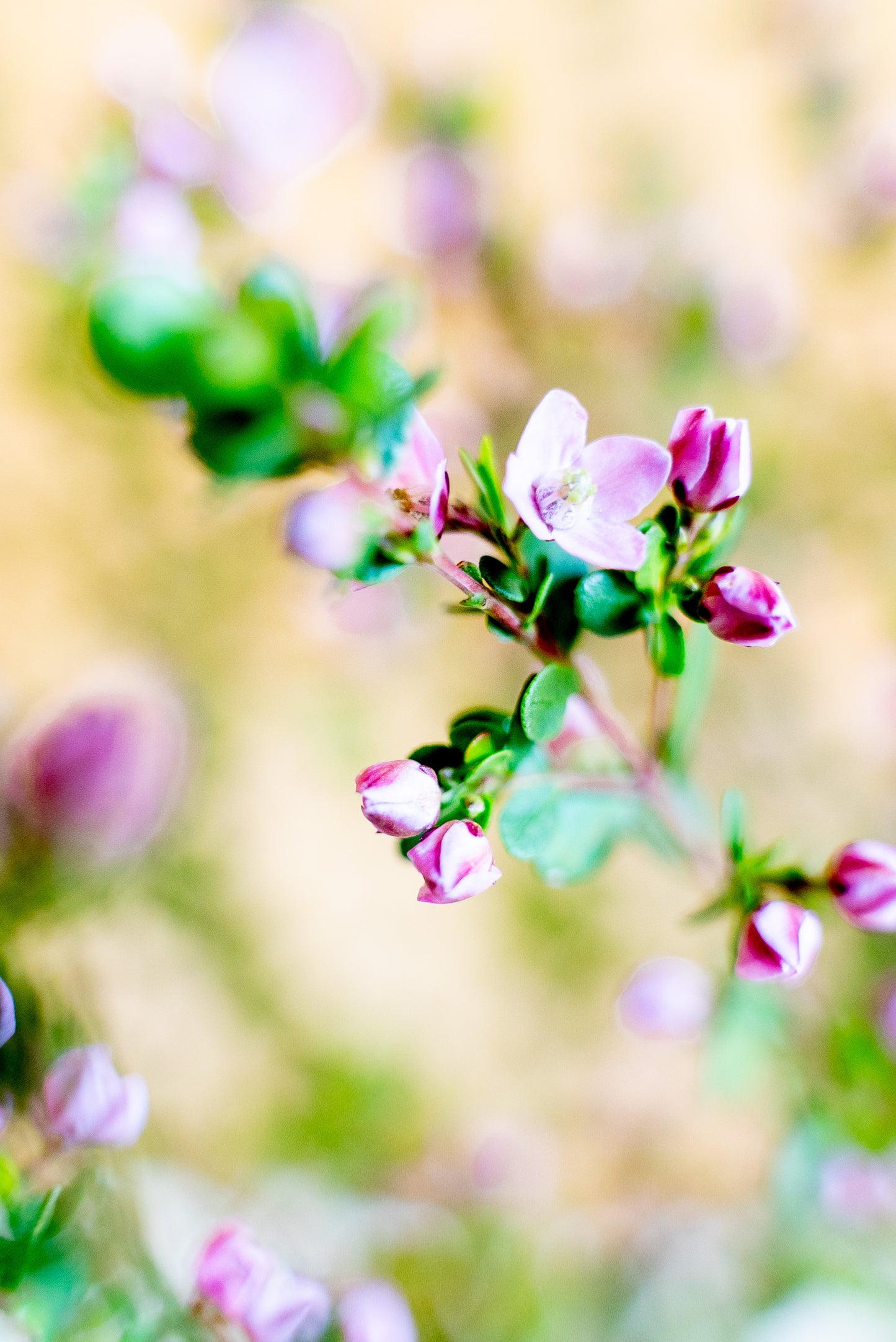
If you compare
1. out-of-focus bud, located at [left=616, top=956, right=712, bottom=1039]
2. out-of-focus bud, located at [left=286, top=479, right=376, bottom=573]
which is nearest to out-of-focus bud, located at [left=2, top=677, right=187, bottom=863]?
out-of-focus bud, located at [left=616, top=956, right=712, bottom=1039]

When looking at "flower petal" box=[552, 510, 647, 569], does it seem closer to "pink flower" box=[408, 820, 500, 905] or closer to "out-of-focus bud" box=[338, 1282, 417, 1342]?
"pink flower" box=[408, 820, 500, 905]

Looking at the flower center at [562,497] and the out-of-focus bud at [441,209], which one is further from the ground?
the out-of-focus bud at [441,209]

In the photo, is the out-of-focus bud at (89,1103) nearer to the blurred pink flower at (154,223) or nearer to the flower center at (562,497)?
the flower center at (562,497)

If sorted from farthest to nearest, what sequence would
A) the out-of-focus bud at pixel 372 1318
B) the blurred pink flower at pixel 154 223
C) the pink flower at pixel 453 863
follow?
the blurred pink flower at pixel 154 223, the out-of-focus bud at pixel 372 1318, the pink flower at pixel 453 863

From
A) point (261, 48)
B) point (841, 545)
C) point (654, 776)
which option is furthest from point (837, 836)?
point (261, 48)

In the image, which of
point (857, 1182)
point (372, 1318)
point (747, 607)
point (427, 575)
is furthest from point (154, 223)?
point (857, 1182)

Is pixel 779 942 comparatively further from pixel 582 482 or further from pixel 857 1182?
pixel 857 1182

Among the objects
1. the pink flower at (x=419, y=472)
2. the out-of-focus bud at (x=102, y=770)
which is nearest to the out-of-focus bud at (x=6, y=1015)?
the pink flower at (x=419, y=472)
